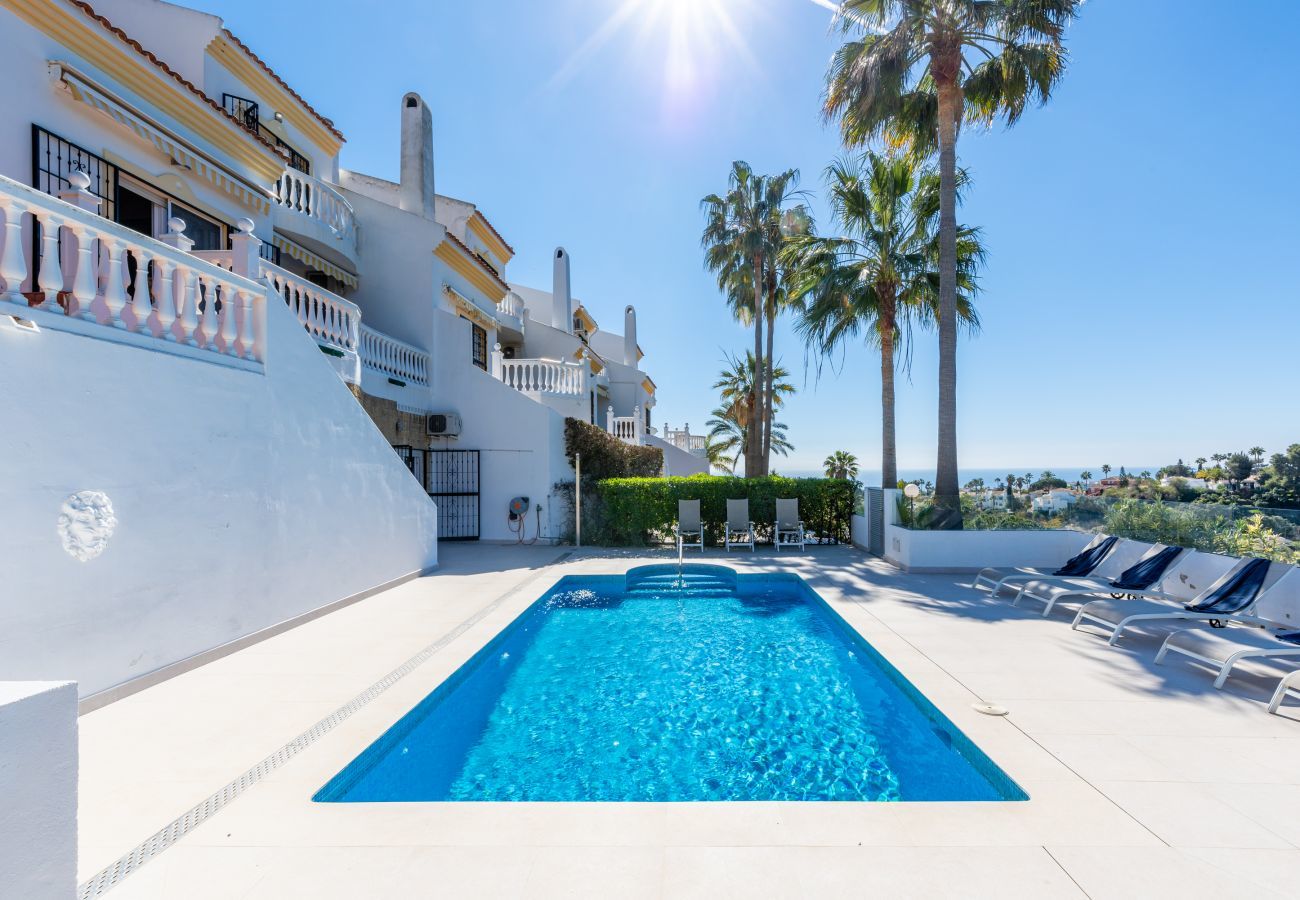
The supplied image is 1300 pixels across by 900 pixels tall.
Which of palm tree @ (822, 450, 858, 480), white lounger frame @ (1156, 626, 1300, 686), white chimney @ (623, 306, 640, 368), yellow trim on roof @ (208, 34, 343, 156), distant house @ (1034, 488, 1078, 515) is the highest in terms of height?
yellow trim on roof @ (208, 34, 343, 156)

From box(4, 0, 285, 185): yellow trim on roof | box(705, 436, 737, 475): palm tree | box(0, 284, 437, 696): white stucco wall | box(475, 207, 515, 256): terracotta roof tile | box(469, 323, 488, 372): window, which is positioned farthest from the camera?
box(705, 436, 737, 475): palm tree

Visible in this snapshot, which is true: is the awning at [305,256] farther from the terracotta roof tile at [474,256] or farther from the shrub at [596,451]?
the shrub at [596,451]

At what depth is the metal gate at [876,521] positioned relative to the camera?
12523 mm

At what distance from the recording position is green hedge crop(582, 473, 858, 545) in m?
14.3

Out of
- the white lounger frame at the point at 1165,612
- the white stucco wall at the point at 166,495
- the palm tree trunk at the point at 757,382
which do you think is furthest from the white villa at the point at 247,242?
the white lounger frame at the point at 1165,612

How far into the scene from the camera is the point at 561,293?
75.2 ft

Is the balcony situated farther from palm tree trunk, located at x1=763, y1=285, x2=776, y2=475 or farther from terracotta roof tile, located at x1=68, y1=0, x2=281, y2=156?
palm tree trunk, located at x1=763, y1=285, x2=776, y2=475

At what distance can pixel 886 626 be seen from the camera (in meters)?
7.20

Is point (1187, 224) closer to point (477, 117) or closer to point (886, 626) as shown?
point (886, 626)

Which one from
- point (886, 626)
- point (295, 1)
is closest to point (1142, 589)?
point (886, 626)

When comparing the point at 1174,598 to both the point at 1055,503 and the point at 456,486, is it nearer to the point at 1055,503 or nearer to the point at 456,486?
the point at 1055,503

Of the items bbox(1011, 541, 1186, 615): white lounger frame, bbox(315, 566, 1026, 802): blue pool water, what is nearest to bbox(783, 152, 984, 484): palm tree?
bbox(1011, 541, 1186, 615): white lounger frame

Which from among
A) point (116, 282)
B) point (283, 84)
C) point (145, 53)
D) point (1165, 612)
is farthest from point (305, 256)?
point (1165, 612)

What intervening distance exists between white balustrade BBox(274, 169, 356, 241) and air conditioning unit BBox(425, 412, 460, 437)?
193 inches
